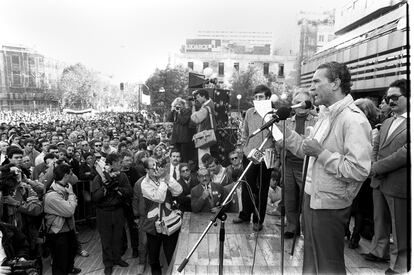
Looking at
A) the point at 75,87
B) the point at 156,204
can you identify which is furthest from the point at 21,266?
the point at 75,87

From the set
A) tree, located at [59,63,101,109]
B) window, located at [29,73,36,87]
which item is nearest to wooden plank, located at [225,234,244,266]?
window, located at [29,73,36,87]

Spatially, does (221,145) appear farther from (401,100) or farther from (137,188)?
(401,100)

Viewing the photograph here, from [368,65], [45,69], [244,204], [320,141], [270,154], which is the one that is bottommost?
[244,204]

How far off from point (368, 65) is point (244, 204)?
16.6 metres

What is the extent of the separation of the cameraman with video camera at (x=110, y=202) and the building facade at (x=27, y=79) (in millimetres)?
40006

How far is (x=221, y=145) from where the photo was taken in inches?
290

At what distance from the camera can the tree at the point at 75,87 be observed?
51.5 meters

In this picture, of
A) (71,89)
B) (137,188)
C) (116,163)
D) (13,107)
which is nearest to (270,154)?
(137,188)

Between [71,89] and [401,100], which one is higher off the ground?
[71,89]

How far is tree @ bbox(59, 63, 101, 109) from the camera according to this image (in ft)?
169

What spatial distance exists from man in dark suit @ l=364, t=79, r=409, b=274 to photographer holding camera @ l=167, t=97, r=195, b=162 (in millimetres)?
3275

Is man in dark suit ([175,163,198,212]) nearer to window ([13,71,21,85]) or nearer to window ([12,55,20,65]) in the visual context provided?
window ([12,55,20,65])

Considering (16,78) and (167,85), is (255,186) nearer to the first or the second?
(167,85)

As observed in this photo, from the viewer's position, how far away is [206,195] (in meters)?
4.95
